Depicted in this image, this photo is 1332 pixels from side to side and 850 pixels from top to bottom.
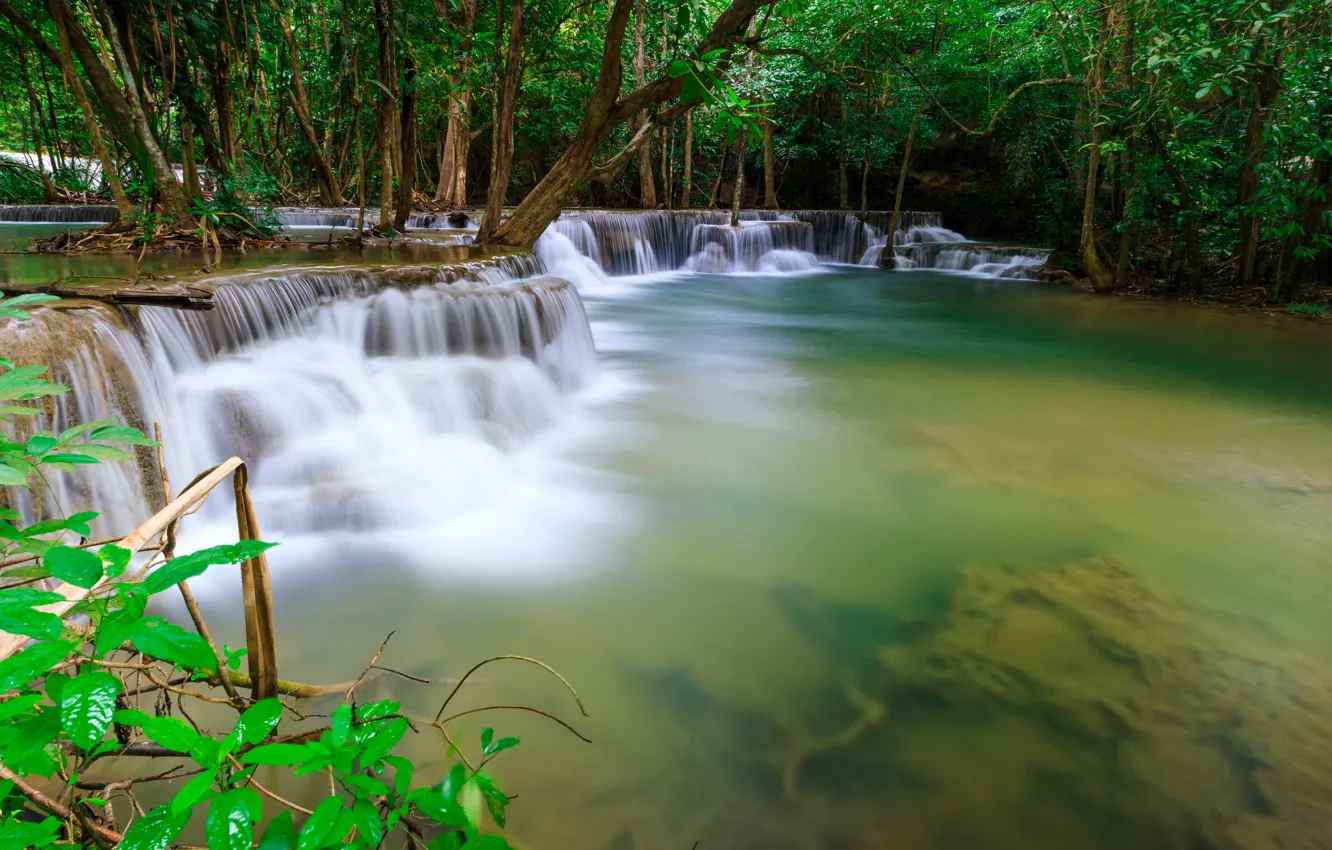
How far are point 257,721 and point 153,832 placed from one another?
16 centimetres

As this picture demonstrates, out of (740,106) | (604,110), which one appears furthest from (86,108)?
(740,106)

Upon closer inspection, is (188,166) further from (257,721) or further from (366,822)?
(366,822)

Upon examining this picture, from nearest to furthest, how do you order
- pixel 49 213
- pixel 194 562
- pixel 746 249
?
pixel 194 562
pixel 49 213
pixel 746 249

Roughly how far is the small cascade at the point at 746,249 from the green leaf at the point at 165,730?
14121 mm

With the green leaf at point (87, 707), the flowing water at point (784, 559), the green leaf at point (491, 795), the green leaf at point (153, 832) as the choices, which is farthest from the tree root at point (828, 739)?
the green leaf at point (87, 707)

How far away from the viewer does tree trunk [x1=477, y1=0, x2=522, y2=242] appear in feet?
25.5

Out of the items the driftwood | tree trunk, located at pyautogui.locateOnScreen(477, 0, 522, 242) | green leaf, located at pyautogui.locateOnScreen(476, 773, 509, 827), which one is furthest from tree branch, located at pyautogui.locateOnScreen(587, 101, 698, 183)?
green leaf, located at pyautogui.locateOnScreen(476, 773, 509, 827)

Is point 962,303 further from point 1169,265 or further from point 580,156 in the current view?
point 580,156

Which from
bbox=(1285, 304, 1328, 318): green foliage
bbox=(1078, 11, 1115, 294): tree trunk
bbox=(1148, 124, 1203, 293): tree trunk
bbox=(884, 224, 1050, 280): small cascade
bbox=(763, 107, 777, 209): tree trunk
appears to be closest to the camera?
bbox=(1285, 304, 1328, 318): green foliage

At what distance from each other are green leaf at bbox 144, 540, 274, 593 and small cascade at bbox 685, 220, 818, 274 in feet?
45.9

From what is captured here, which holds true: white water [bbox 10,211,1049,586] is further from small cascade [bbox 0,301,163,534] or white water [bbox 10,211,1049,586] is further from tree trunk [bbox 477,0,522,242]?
tree trunk [bbox 477,0,522,242]

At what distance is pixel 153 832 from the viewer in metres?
0.88

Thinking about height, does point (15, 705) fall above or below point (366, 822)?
above

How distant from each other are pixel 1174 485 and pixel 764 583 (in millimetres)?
2777
